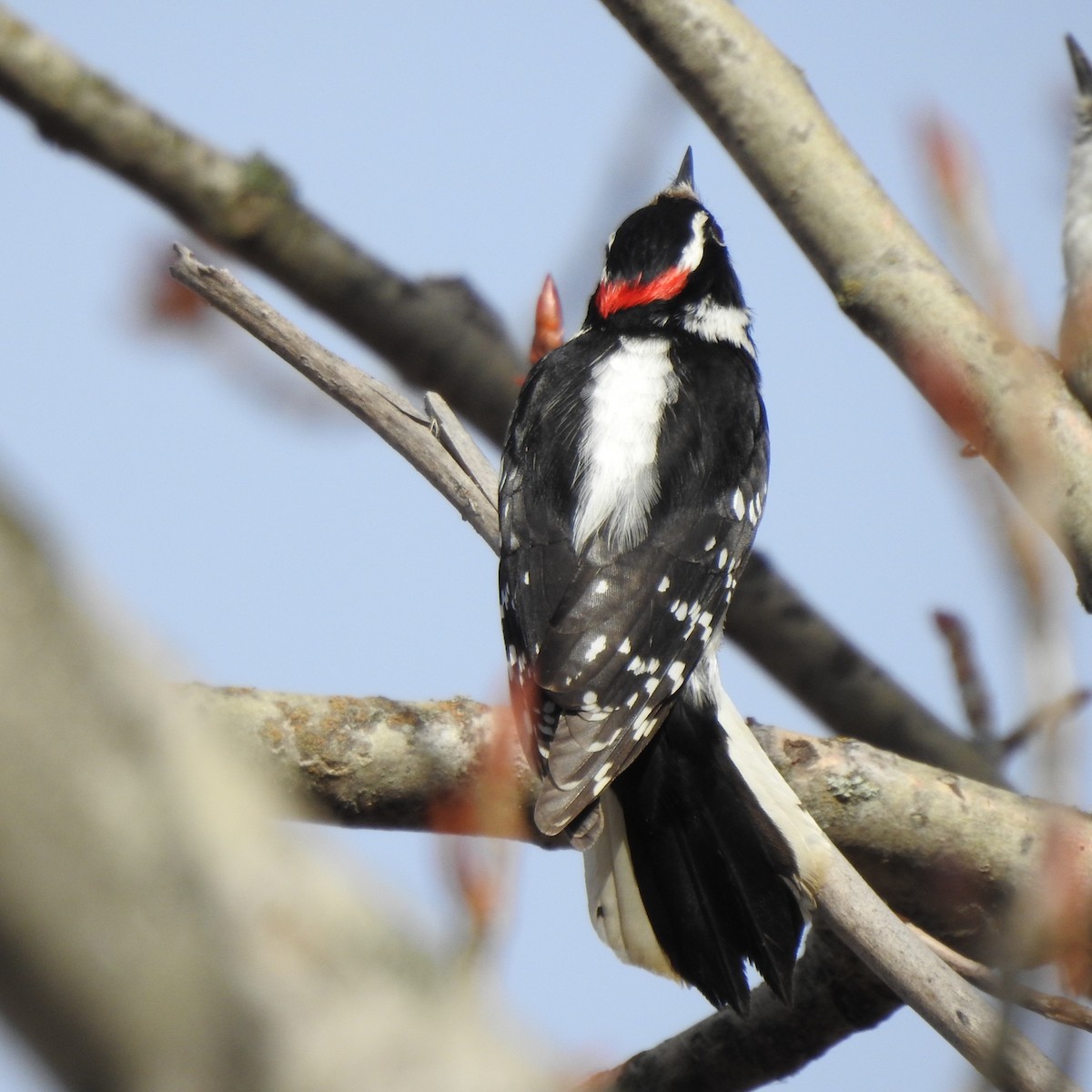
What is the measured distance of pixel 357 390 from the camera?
2750 mm

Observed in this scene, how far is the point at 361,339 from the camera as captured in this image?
Answer: 3.46 meters

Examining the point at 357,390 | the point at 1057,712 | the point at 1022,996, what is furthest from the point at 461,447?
the point at 1057,712

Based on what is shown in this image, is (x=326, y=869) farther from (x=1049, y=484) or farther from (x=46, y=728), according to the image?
(x=1049, y=484)

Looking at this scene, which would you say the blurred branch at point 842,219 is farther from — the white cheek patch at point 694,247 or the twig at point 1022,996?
the twig at point 1022,996

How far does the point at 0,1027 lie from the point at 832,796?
1.95 metres

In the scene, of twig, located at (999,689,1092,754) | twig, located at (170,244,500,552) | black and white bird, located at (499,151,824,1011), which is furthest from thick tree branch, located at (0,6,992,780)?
twig, located at (999,689,1092,754)

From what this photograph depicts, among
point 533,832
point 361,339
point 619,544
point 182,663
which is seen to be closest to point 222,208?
point 361,339

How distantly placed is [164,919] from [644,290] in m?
2.67

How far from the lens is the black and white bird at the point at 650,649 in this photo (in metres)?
2.29

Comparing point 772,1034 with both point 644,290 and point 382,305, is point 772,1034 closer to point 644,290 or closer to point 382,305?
point 644,290

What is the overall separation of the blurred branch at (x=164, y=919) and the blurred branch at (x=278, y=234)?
2757 mm

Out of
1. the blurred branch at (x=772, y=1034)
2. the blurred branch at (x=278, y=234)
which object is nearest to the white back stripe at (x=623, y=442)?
the blurred branch at (x=278, y=234)

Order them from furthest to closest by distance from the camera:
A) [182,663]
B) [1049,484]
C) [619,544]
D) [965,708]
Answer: [619,544]
[1049,484]
[965,708]
[182,663]

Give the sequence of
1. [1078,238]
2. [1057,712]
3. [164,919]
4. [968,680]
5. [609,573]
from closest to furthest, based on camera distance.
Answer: [164,919], [1057,712], [968,680], [609,573], [1078,238]
